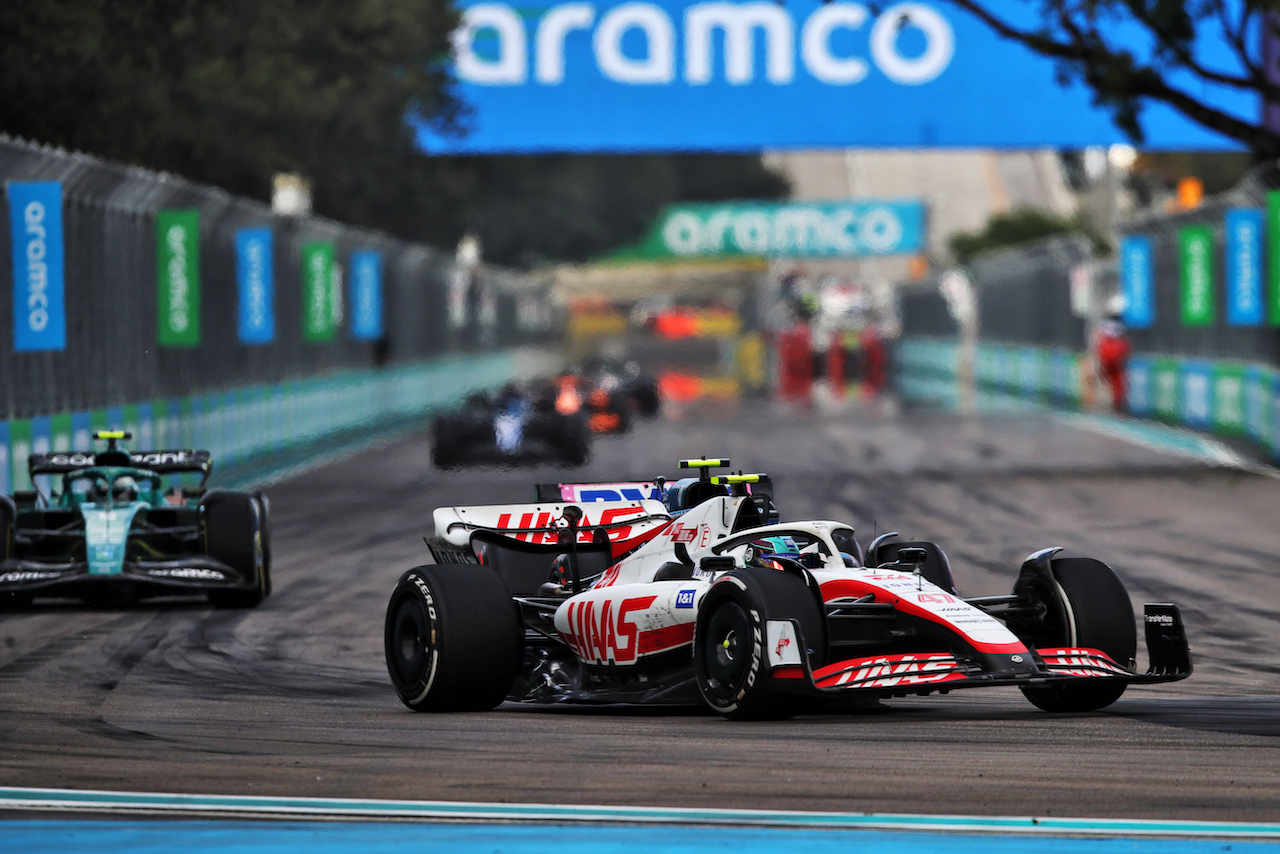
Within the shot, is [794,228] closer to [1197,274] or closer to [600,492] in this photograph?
[1197,274]

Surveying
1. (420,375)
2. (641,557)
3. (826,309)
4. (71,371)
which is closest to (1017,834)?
(641,557)

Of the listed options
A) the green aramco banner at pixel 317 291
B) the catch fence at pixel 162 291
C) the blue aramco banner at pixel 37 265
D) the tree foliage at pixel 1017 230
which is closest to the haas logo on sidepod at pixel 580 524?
the catch fence at pixel 162 291

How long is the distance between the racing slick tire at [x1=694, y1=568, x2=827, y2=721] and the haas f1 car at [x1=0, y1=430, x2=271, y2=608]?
5261 millimetres

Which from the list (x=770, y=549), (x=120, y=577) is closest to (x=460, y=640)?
(x=770, y=549)

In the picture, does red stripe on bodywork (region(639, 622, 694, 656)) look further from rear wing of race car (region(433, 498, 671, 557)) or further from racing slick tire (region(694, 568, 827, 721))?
rear wing of race car (region(433, 498, 671, 557))

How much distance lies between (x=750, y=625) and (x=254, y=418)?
19957 millimetres

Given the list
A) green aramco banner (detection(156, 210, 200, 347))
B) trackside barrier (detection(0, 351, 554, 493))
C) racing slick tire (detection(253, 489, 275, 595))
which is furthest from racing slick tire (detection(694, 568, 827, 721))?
green aramco banner (detection(156, 210, 200, 347))

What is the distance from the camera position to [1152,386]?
33.7m

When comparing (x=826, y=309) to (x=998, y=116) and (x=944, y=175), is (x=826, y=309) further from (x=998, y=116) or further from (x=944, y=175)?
(x=944, y=175)

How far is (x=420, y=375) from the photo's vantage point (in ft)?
147

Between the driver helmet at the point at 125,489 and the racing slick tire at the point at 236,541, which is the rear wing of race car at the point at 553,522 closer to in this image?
the racing slick tire at the point at 236,541

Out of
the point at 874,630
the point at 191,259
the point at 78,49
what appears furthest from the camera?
the point at 78,49

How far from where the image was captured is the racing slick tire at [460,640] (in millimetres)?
8938

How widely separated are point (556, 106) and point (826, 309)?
21.9 metres
